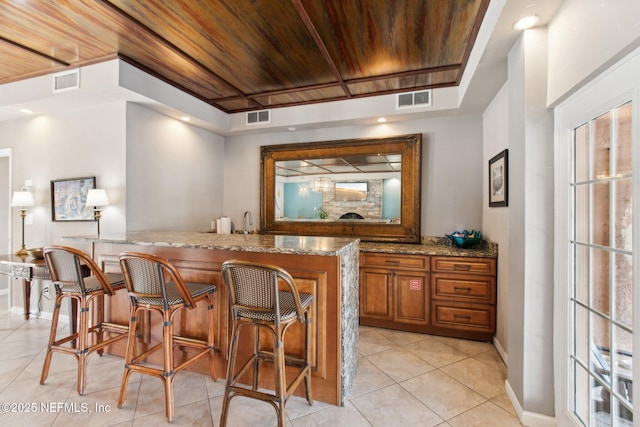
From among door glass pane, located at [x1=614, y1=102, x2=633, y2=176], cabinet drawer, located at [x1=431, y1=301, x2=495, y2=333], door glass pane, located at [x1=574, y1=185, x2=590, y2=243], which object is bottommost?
cabinet drawer, located at [x1=431, y1=301, x2=495, y2=333]

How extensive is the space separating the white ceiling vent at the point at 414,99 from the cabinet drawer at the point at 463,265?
6.01ft

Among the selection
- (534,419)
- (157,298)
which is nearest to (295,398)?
Answer: (157,298)

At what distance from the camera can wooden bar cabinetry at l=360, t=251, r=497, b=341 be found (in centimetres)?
299

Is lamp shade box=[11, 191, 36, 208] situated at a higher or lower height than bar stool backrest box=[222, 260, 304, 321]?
higher

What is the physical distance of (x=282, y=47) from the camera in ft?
8.43

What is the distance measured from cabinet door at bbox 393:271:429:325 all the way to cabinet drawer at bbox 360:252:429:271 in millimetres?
79

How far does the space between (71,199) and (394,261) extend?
3.86 metres

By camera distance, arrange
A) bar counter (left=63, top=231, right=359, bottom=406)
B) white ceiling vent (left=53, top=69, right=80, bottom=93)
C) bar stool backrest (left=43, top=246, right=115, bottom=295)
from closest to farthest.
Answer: bar counter (left=63, top=231, right=359, bottom=406)
bar stool backrest (left=43, top=246, right=115, bottom=295)
white ceiling vent (left=53, top=69, right=80, bottom=93)

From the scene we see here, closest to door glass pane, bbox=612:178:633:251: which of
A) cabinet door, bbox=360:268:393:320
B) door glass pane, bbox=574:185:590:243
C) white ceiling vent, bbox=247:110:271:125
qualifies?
door glass pane, bbox=574:185:590:243

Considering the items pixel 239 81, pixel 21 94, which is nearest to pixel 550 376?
pixel 239 81

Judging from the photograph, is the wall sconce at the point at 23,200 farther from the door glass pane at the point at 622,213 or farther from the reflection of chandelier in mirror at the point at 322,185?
the door glass pane at the point at 622,213

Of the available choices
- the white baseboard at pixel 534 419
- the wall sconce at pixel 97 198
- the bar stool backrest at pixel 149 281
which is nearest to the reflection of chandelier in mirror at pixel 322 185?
the wall sconce at pixel 97 198

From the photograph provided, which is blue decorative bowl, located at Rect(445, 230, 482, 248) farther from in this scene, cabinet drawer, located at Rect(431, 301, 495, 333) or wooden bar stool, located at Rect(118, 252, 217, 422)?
wooden bar stool, located at Rect(118, 252, 217, 422)

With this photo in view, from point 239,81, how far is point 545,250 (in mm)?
3266
